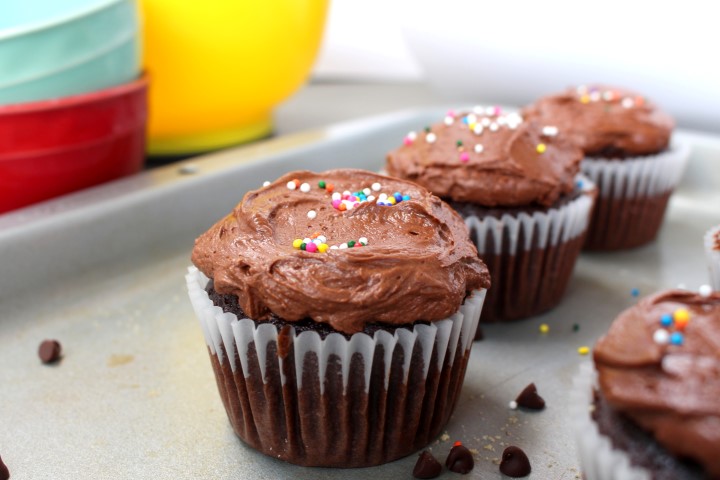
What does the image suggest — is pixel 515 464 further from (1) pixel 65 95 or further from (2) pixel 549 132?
(1) pixel 65 95

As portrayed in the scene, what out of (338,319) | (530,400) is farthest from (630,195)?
(338,319)

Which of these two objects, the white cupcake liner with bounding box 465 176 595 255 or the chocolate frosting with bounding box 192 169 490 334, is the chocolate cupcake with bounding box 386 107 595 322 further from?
the chocolate frosting with bounding box 192 169 490 334

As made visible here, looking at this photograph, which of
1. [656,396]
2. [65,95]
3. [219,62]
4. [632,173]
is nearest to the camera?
[656,396]

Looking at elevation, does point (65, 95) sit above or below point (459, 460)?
above

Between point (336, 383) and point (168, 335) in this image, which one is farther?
point (168, 335)

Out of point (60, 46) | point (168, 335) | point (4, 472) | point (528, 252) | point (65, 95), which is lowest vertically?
point (168, 335)

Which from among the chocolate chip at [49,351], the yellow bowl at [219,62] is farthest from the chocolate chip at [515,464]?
the yellow bowl at [219,62]

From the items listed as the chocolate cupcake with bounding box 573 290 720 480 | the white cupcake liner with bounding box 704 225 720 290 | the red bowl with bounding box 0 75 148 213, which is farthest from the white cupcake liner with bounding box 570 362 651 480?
the red bowl with bounding box 0 75 148 213
